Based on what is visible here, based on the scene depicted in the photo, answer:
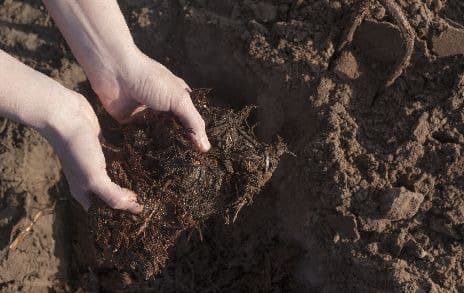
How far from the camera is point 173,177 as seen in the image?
82.5 inches

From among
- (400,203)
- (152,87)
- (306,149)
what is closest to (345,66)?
(306,149)

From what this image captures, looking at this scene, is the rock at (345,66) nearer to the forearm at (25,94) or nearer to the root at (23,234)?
the forearm at (25,94)

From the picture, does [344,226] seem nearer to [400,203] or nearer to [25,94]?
[400,203]

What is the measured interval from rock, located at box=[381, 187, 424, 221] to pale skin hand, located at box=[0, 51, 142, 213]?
3.52ft

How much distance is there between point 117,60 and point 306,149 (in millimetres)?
948

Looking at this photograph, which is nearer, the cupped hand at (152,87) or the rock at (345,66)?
the cupped hand at (152,87)

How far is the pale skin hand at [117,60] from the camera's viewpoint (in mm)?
2037

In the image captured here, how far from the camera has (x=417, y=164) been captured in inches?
83.6

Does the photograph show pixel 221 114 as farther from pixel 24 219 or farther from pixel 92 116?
pixel 24 219

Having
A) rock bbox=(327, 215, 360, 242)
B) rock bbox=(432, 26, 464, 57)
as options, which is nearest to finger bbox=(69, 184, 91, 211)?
rock bbox=(327, 215, 360, 242)

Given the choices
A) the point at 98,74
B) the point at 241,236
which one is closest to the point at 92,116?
the point at 98,74

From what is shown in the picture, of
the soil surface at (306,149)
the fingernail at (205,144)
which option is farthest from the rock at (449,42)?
the fingernail at (205,144)

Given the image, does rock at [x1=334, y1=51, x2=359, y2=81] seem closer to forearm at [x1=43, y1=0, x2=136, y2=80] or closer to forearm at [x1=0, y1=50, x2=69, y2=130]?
forearm at [x1=43, y1=0, x2=136, y2=80]

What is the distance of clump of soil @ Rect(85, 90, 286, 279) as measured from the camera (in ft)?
6.88
